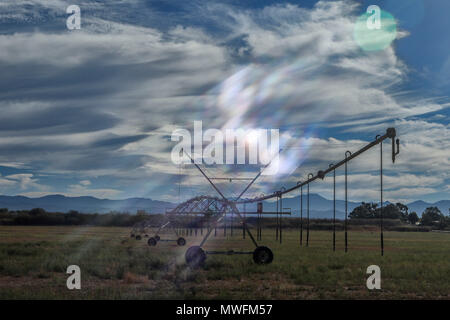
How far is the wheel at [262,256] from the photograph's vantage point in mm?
24000

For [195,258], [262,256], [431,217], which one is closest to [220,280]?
[195,258]

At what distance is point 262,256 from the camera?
24.1m

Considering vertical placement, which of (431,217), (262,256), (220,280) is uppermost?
(262,256)

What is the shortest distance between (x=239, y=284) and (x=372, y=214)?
588 feet

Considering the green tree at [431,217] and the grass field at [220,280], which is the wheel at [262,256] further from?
the green tree at [431,217]

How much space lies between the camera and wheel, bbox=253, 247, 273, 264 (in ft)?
78.7

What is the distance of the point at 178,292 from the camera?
16875 millimetres

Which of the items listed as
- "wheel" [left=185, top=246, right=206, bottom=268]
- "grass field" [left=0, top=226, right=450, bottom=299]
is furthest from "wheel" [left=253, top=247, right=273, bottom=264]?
"wheel" [left=185, top=246, right=206, bottom=268]

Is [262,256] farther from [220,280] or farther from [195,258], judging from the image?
[220,280]

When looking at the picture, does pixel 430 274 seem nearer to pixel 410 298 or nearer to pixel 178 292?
pixel 410 298

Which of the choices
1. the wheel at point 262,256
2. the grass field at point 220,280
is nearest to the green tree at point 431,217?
the grass field at point 220,280

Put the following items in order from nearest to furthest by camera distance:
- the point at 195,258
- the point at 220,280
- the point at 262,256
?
the point at 220,280 < the point at 195,258 < the point at 262,256
